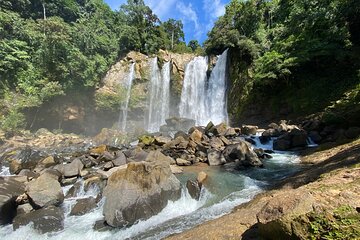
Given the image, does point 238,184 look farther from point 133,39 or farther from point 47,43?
point 133,39

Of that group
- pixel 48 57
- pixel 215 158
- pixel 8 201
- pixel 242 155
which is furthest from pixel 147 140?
pixel 48 57

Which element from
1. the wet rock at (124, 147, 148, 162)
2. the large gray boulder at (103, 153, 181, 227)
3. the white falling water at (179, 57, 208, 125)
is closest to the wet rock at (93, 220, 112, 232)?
the large gray boulder at (103, 153, 181, 227)

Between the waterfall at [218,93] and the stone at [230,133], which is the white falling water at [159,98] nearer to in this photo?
the waterfall at [218,93]

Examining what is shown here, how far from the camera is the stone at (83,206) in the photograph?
9641mm

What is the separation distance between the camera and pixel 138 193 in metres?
9.09

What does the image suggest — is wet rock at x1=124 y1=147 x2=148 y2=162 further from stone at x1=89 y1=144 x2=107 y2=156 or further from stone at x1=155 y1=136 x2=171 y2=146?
stone at x1=155 y1=136 x2=171 y2=146

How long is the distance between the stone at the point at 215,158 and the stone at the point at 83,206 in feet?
23.6

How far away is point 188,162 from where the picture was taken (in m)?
15.3

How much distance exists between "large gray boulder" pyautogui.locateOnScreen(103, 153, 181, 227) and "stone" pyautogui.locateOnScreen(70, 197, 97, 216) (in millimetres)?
920

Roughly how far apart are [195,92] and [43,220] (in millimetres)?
26360

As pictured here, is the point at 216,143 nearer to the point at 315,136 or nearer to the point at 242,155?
the point at 242,155

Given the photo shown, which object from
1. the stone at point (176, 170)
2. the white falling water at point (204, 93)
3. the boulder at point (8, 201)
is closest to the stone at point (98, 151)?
the stone at point (176, 170)

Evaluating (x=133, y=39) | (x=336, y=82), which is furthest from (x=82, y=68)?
(x=336, y=82)

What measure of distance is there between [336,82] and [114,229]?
22.2 metres
